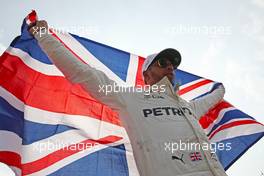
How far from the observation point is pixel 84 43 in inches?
177

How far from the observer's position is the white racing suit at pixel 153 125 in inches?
88.7

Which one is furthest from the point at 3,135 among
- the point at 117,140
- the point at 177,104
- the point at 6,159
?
the point at 177,104

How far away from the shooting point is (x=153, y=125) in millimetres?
2436

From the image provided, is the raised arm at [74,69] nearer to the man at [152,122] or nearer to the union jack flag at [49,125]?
Answer: the man at [152,122]

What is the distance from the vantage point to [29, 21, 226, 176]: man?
2254 millimetres

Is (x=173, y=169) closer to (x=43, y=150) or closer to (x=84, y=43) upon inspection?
(x=43, y=150)

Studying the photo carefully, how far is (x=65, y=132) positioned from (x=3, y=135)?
0.67 metres
